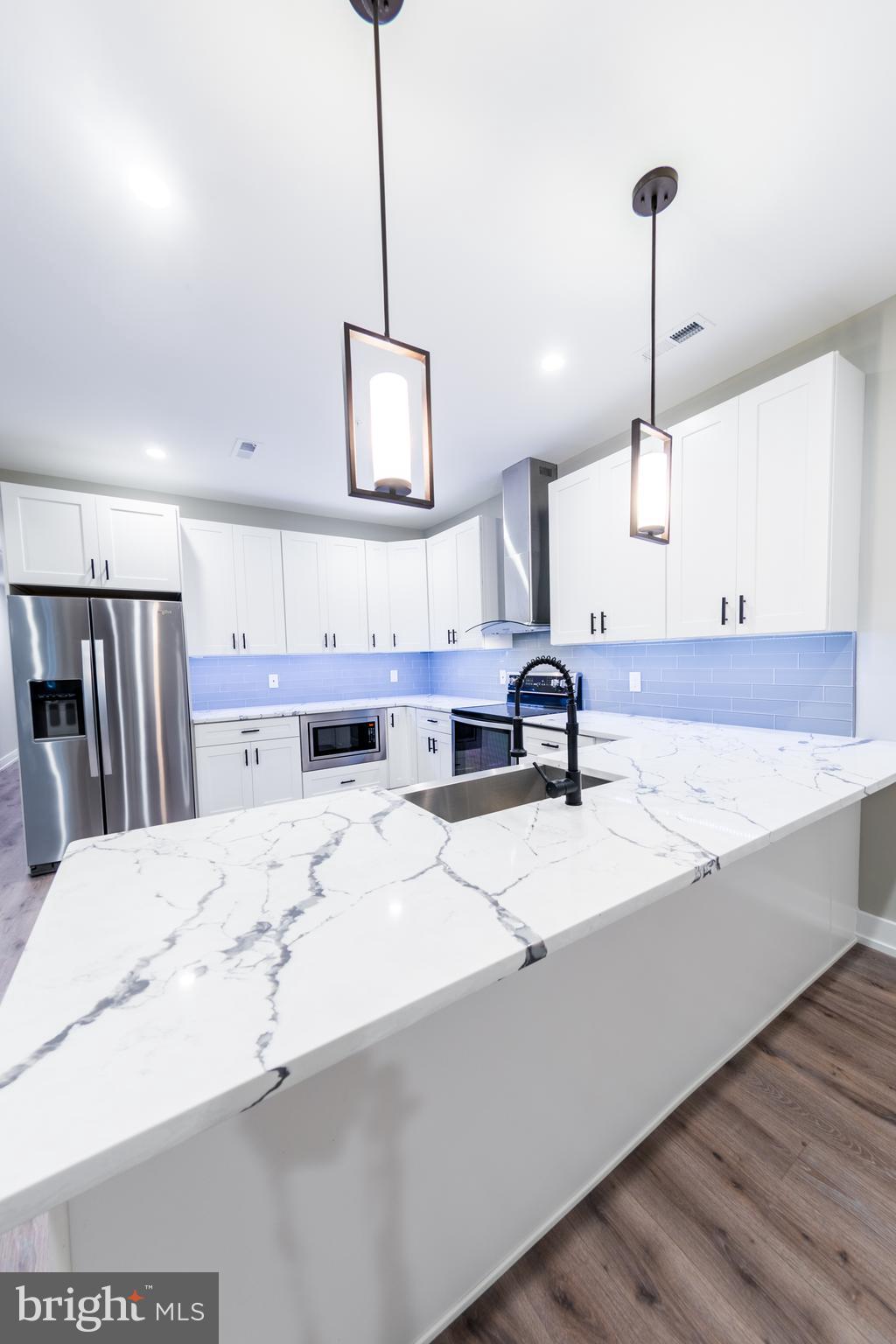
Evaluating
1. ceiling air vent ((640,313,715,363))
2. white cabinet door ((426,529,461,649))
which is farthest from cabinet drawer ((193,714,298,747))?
ceiling air vent ((640,313,715,363))

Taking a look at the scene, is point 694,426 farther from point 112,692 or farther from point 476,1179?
point 112,692

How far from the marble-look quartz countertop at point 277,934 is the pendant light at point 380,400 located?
0.77m

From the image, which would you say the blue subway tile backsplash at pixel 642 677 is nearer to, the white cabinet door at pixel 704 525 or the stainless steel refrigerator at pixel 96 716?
the white cabinet door at pixel 704 525

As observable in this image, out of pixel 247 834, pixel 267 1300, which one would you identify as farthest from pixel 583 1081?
pixel 247 834

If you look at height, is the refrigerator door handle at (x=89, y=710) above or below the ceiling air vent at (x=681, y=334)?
below

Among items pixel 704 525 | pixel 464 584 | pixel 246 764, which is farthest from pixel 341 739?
pixel 704 525

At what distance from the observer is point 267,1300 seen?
0.77 metres

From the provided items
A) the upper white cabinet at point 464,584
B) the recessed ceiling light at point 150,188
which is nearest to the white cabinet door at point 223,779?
the upper white cabinet at point 464,584

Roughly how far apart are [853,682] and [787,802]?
1198 millimetres

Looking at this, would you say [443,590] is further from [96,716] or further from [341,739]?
[96,716]

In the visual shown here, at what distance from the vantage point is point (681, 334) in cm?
214

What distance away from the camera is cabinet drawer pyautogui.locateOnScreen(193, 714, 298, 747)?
11.3 ft

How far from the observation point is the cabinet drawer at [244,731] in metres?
3.45

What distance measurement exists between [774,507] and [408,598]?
3045 mm
